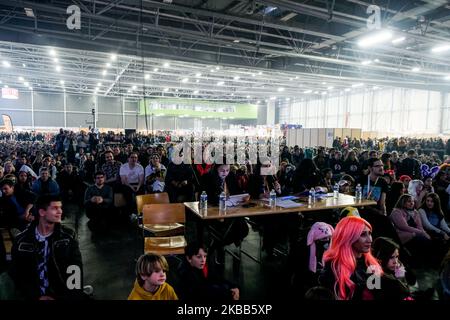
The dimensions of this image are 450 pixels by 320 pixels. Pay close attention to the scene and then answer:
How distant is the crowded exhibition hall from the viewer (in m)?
2.30

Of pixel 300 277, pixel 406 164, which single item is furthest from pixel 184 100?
pixel 300 277

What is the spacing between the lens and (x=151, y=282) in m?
2.04

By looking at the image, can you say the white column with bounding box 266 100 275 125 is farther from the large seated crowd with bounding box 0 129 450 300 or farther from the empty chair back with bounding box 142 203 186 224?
the empty chair back with bounding box 142 203 186 224

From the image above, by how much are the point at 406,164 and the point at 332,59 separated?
234 inches

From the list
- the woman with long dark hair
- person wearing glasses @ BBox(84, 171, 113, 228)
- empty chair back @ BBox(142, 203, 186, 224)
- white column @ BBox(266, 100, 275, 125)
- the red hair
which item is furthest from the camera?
white column @ BBox(266, 100, 275, 125)

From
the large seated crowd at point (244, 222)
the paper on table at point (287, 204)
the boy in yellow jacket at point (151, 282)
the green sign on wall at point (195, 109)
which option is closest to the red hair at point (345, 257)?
the large seated crowd at point (244, 222)

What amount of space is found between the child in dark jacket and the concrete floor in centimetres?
88

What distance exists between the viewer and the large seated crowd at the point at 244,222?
212 centimetres

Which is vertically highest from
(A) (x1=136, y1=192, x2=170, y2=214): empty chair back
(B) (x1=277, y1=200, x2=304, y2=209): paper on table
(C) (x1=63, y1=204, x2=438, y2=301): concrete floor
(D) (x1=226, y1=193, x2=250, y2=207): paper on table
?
(D) (x1=226, y1=193, x2=250, y2=207): paper on table

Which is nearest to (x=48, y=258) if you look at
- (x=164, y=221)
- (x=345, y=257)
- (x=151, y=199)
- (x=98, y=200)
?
(x=164, y=221)

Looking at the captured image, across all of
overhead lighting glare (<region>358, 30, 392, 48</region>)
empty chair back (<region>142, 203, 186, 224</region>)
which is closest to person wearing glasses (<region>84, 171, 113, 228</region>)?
empty chair back (<region>142, 203, 186, 224</region>)

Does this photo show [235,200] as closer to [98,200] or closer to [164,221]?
[164,221]

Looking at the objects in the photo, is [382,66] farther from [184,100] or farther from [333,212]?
[184,100]

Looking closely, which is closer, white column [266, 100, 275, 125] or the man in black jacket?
the man in black jacket
